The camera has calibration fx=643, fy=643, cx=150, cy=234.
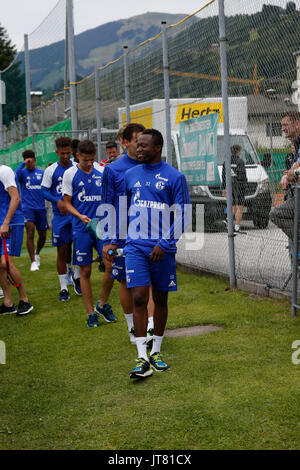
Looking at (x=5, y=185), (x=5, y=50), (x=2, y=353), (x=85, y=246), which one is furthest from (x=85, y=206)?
(x=5, y=50)

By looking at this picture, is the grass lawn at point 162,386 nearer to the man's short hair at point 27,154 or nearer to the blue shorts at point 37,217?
the blue shorts at point 37,217

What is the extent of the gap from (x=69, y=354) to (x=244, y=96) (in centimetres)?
358

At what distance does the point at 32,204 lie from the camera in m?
11.6

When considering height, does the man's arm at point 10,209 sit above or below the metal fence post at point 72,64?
below

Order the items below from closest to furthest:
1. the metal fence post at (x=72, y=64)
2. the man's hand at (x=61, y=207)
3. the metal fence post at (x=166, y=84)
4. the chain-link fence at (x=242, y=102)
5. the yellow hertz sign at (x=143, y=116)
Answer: the chain-link fence at (x=242, y=102) < the man's hand at (x=61, y=207) < the metal fence post at (x=166, y=84) < the yellow hertz sign at (x=143, y=116) < the metal fence post at (x=72, y=64)

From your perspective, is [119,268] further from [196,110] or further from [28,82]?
[28,82]

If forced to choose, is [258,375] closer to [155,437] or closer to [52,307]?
[155,437]

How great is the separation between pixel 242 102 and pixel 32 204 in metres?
5.23

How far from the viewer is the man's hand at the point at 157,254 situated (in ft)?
16.4

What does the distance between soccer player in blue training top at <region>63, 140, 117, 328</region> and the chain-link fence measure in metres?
1.69

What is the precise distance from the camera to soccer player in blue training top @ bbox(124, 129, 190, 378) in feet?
16.8

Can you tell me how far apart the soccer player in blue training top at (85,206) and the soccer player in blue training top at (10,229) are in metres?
0.73

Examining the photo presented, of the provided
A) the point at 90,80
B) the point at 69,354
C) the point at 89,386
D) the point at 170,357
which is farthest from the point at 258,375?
the point at 90,80

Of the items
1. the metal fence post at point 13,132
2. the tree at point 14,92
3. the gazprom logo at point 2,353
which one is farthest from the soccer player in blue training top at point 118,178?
the metal fence post at point 13,132
